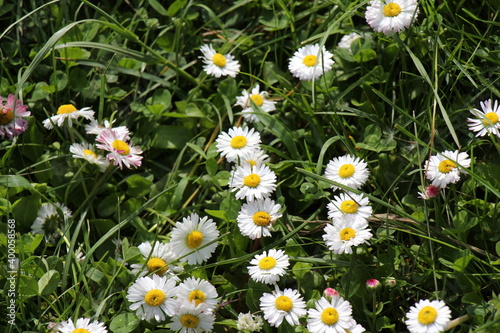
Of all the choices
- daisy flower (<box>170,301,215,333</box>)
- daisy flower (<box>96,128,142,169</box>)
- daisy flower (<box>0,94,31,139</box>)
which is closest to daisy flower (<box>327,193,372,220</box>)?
daisy flower (<box>170,301,215,333</box>)

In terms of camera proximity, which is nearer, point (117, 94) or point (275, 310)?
point (275, 310)

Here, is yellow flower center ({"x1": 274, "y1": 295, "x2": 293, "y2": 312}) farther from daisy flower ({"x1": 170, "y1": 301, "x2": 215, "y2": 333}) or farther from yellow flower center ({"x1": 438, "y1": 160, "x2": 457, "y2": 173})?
yellow flower center ({"x1": 438, "y1": 160, "x2": 457, "y2": 173})

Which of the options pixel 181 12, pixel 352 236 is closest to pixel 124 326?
pixel 352 236

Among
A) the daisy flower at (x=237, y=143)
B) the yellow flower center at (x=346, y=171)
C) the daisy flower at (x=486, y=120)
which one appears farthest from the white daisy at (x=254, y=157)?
the daisy flower at (x=486, y=120)

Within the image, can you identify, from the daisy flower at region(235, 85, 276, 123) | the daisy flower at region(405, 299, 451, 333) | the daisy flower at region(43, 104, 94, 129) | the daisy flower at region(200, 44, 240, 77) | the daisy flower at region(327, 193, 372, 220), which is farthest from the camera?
the daisy flower at region(200, 44, 240, 77)

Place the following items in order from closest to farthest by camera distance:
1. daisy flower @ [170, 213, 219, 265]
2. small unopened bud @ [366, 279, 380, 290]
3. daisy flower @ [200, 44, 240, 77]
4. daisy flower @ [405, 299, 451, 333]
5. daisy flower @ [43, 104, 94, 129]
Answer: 1. daisy flower @ [405, 299, 451, 333]
2. small unopened bud @ [366, 279, 380, 290]
3. daisy flower @ [170, 213, 219, 265]
4. daisy flower @ [43, 104, 94, 129]
5. daisy flower @ [200, 44, 240, 77]

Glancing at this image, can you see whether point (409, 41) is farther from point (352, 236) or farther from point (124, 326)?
point (124, 326)

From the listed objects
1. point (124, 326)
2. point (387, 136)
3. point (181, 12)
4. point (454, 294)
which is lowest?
point (124, 326)
